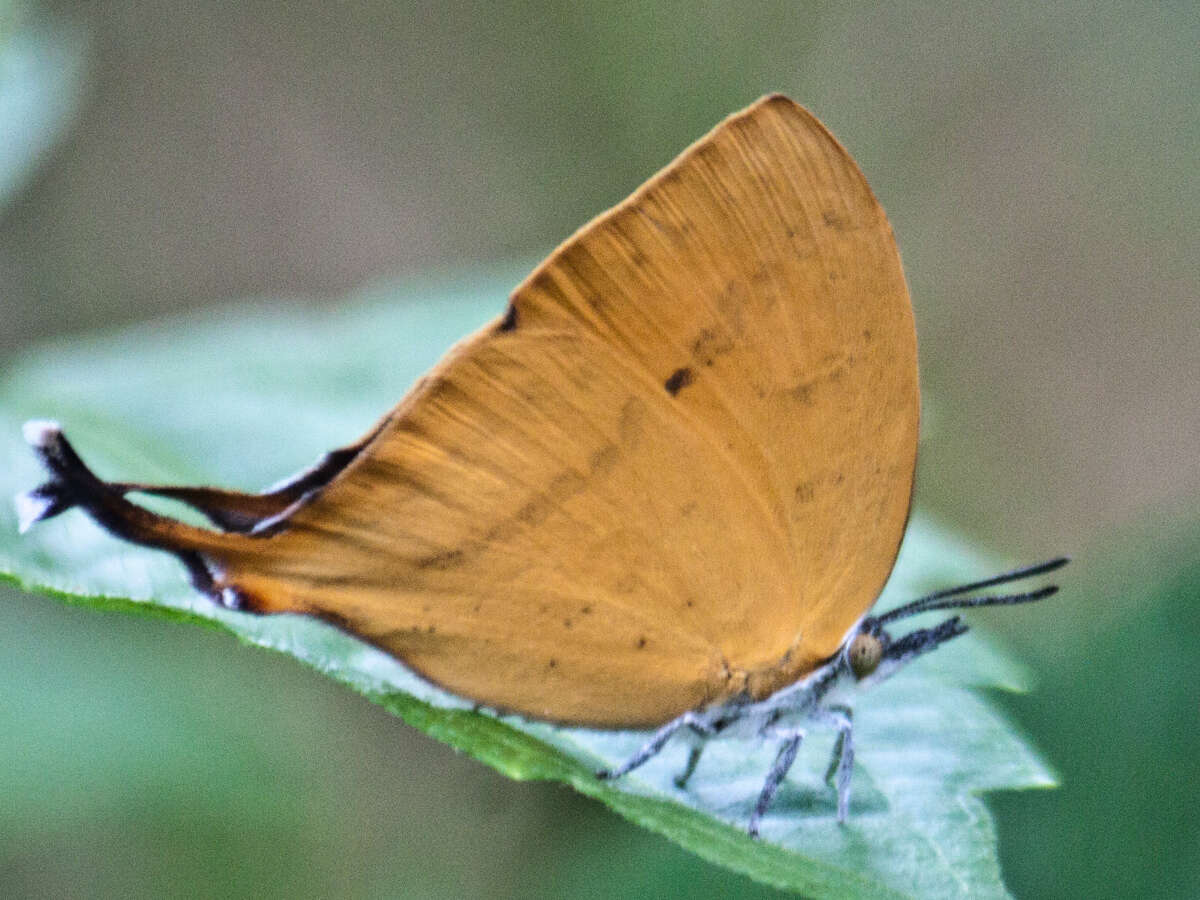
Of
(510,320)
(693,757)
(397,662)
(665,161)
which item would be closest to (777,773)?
(693,757)

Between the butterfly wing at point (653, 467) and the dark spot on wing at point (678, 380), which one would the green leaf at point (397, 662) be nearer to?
the butterfly wing at point (653, 467)

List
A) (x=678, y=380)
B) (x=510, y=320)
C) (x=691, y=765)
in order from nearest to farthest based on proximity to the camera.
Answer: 1. (x=510, y=320)
2. (x=678, y=380)
3. (x=691, y=765)

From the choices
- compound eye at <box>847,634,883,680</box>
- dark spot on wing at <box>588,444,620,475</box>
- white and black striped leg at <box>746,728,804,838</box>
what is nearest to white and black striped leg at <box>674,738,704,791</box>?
white and black striped leg at <box>746,728,804,838</box>

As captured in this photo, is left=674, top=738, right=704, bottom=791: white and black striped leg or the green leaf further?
left=674, top=738, right=704, bottom=791: white and black striped leg

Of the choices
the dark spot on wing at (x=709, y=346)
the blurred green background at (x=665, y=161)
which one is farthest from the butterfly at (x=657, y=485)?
the blurred green background at (x=665, y=161)

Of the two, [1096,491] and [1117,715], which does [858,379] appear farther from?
[1096,491]

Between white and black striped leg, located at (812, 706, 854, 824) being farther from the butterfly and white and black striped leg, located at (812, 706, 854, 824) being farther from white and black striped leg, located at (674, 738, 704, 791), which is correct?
white and black striped leg, located at (674, 738, 704, 791)

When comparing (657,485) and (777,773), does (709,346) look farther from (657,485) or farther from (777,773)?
(777,773)
